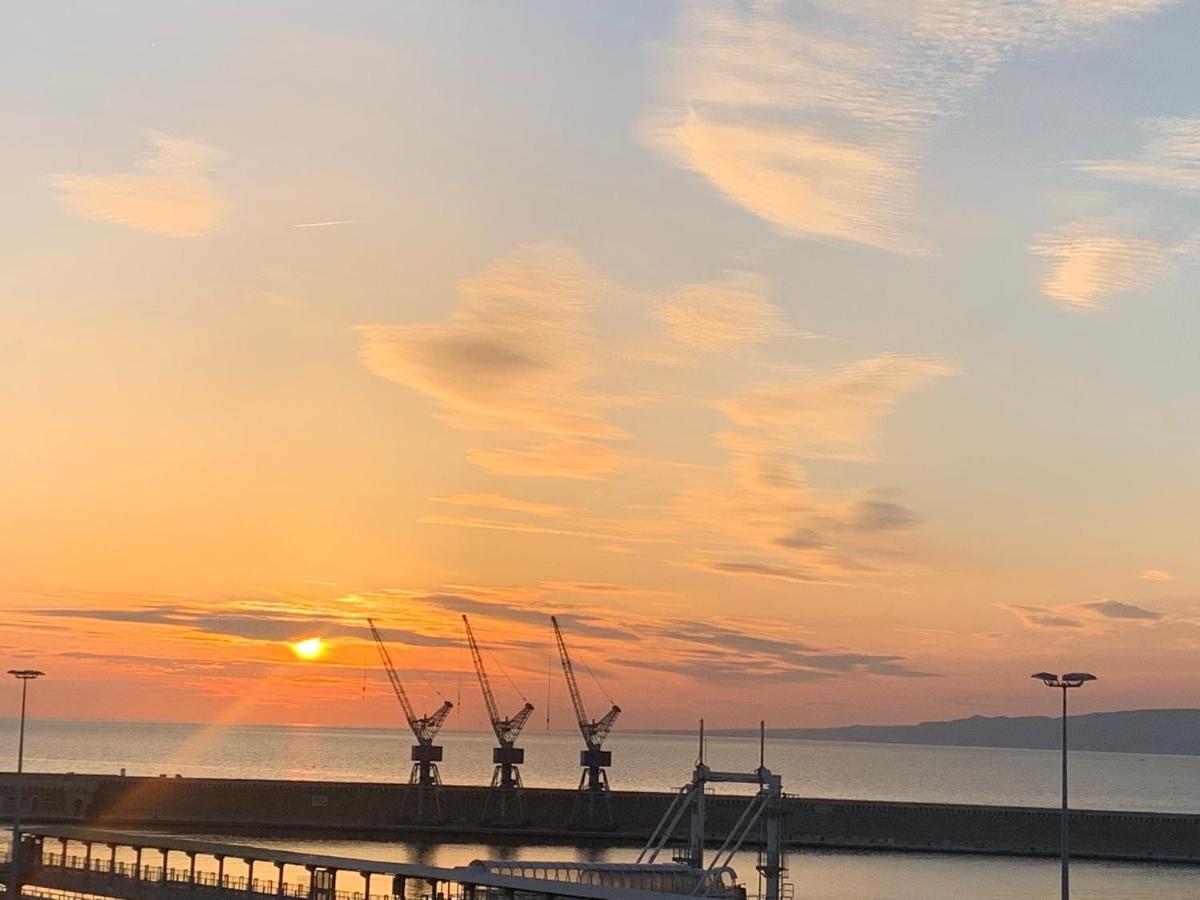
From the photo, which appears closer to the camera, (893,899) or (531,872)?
(531,872)

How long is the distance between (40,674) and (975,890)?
340 feet

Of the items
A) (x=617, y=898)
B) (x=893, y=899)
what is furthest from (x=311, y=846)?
(x=617, y=898)

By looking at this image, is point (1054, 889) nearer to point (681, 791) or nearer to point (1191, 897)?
point (1191, 897)

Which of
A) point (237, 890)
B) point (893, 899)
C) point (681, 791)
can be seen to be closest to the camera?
point (237, 890)

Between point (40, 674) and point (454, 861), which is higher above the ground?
point (40, 674)

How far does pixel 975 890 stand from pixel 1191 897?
23.7 meters

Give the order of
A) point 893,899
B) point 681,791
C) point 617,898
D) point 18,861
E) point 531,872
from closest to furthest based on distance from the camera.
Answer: point 617,898, point 531,872, point 18,861, point 681,791, point 893,899

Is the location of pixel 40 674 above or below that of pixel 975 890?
above

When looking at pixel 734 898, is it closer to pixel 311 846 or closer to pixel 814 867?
pixel 814 867

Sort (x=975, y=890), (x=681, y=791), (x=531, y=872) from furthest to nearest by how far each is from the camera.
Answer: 1. (x=975, y=890)
2. (x=681, y=791)
3. (x=531, y=872)

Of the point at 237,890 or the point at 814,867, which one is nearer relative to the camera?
the point at 237,890

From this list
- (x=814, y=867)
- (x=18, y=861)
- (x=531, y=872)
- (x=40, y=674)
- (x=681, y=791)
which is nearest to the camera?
(x=531, y=872)

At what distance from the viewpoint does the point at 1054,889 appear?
172 m

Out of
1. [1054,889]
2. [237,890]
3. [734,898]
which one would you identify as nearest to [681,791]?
[734,898]
